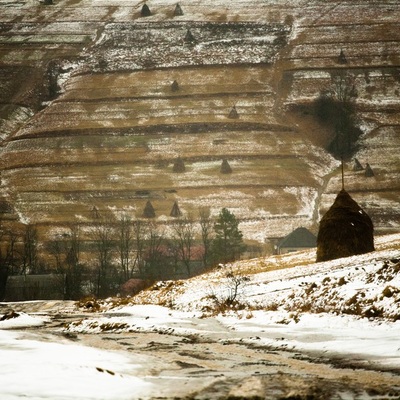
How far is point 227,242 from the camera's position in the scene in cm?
8481

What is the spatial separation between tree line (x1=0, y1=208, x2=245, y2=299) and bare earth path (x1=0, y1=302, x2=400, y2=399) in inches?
1984

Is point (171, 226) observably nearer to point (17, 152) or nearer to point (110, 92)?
point (17, 152)

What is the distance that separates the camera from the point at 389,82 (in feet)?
460

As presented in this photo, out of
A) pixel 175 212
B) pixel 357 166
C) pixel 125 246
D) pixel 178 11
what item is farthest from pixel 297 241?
pixel 178 11

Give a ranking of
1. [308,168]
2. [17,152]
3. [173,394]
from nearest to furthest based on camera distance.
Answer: [173,394]
[308,168]
[17,152]

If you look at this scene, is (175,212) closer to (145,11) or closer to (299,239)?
(299,239)

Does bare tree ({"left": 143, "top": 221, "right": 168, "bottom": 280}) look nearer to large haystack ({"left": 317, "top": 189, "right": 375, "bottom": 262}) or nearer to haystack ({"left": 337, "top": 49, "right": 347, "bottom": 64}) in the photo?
large haystack ({"left": 317, "top": 189, "right": 375, "bottom": 262})

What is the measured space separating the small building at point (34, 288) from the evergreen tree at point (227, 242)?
18545 mm

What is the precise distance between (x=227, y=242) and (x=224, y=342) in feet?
212

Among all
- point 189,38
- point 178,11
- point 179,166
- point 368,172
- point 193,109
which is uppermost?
point 178,11

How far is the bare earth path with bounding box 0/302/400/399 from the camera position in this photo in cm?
1186

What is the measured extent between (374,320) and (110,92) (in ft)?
425

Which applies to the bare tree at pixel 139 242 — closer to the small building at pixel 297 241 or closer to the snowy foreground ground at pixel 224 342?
the small building at pixel 297 241

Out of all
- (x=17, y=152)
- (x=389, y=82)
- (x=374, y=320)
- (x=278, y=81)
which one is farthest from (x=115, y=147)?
(x=374, y=320)
